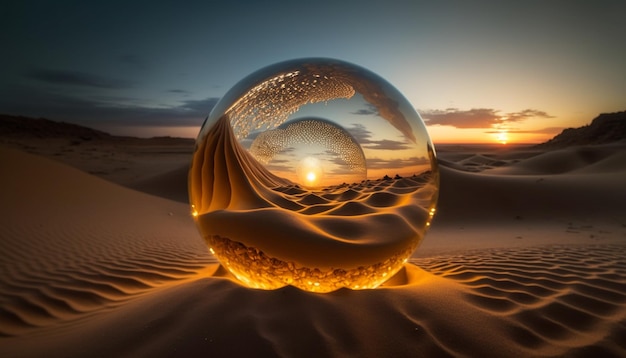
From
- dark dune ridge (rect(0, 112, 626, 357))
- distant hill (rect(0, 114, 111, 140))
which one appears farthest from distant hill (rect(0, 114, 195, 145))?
Answer: dark dune ridge (rect(0, 112, 626, 357))

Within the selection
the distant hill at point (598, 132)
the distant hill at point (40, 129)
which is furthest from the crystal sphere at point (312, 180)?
the distant hill at point (40, 129)

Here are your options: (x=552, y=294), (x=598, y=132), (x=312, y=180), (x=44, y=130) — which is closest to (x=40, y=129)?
(x=44, y=130)

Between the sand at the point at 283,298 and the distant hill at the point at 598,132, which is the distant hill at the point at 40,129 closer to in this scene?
the sand at the point at 283,298

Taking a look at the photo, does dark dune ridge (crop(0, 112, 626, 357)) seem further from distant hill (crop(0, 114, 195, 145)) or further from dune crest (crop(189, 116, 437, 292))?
distant hill (crop(0, 114, 195, 145))

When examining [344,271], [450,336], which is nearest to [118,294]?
[344,271]

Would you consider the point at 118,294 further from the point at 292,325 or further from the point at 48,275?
the point at 292,325

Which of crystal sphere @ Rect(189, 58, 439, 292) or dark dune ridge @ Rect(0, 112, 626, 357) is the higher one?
crystal sphere @ Rect(189, 58, 439, 292)

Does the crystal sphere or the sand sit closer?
the sand

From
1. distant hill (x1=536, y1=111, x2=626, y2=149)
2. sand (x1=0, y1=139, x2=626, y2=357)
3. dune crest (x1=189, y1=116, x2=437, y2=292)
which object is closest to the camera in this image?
sand (x1=0, y1=139, x2=626, y2=357)

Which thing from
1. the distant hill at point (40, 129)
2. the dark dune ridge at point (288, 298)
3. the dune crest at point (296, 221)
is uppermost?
the distant hill at point (40, 129)
